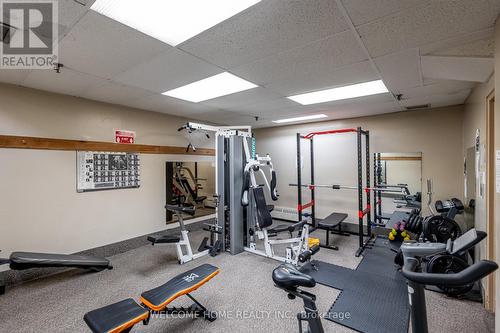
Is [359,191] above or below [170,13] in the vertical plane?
below

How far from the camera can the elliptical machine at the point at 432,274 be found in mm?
909

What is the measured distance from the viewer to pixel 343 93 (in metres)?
3.33

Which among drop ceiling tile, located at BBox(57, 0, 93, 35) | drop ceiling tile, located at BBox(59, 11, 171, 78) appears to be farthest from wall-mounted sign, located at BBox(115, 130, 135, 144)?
drop ceiling tile, located at BBox(57, 0, 93, 35)

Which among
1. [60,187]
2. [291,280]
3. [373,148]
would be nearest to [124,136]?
[60,187]

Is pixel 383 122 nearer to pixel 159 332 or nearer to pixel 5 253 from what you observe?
pixel 159 332

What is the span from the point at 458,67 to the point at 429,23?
1005 mm

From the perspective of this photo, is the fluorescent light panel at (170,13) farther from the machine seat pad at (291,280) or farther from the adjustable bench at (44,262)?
the adjustable bench at (44,262)

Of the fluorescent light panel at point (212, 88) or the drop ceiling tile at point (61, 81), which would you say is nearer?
the drop ceiling tile at point (61, 81)

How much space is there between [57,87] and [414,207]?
6.01 meters

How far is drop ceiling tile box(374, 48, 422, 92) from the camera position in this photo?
Result: 2101 mm

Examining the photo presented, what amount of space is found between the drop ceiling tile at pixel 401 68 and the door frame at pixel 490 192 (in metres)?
0.69

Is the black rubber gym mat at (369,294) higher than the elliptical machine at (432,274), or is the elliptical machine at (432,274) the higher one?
the elliptical machine at (432,274)

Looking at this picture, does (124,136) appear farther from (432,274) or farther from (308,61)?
(432,274)

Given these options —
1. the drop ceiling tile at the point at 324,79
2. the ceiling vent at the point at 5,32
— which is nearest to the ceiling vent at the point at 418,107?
the drop ceiling tile at the point at 324,79
